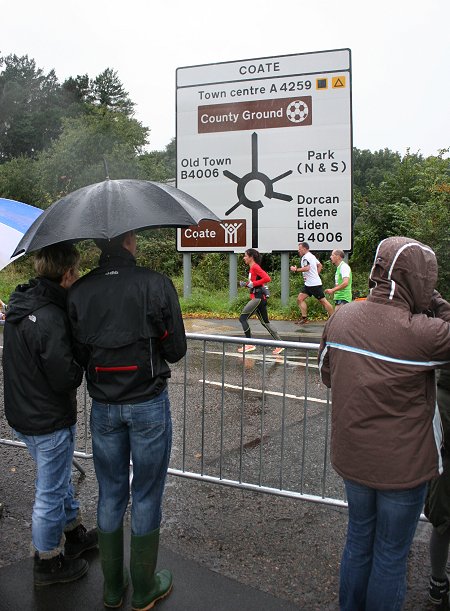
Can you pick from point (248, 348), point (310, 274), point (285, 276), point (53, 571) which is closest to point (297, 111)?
point (285, 276)

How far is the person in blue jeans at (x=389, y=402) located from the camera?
222cm

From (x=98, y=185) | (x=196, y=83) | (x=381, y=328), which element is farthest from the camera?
(x=196, y=83)

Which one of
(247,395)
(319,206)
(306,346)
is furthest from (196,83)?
(306,346)

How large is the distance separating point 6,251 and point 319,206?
11962 millimetres

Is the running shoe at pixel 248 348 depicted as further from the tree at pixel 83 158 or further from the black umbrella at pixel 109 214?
the tree at pixel 83 158

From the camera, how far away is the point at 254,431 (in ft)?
18.4

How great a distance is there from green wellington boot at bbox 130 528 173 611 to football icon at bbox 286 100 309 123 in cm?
1333

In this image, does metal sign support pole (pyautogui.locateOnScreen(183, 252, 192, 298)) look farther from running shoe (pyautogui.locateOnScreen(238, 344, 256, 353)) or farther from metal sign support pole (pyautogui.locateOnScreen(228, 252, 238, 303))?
running shoe (pyautogui.locateOnScreen(238, 344, 256, 353))

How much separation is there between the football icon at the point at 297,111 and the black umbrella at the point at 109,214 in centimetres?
1267

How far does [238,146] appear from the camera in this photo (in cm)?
1530

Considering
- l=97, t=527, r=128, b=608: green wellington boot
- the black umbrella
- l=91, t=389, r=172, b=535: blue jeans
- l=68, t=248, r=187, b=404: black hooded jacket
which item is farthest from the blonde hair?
l=97, t=527, r=128, b=608: green wellington boot

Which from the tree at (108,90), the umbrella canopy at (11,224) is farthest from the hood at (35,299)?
the tree at (108,90)

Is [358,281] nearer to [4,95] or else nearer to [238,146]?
[238,146]

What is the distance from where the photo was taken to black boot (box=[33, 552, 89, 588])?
9.90 feet
